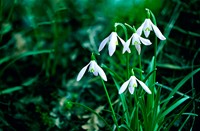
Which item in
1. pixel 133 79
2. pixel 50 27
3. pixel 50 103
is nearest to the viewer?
pixel 133 79

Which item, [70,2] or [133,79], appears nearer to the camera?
[133,79]

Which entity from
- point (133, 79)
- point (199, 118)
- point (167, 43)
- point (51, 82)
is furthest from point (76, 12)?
point (133, 79)

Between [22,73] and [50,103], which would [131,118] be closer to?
[50,103]

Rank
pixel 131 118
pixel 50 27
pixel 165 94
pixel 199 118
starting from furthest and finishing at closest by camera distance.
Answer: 1. pixel 50 27
2. pixel 165 94
3. pixel 199 118
4. pixel 131 118

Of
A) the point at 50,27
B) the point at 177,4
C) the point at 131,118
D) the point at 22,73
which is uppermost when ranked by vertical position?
the point at 177,4

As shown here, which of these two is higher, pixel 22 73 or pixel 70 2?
pixel 70 2

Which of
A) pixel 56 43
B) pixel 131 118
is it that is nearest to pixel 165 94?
pixel 131 118

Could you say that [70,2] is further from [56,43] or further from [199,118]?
[199,118]
